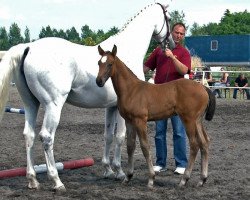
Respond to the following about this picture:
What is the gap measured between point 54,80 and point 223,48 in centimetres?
4093

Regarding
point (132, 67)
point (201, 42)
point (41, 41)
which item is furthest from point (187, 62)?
point (201, 42)

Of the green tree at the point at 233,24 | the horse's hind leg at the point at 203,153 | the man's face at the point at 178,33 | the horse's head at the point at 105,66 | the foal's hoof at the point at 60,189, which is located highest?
the green tree at the point at 233,24

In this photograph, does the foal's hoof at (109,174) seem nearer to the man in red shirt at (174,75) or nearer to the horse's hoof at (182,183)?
the man in red shirt at (174,75)

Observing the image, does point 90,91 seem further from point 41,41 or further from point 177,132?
point 177,132

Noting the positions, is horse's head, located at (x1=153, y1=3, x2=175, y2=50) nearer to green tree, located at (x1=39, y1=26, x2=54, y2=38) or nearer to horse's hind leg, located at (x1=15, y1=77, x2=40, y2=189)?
horse's hind leg, located at (x1=15, y1=77, x2=40, y2=189)

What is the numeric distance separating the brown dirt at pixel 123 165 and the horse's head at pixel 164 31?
1910 millimetres

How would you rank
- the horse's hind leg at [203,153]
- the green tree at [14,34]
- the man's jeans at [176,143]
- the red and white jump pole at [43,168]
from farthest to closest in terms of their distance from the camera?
1. the green tree at [14,34]
2. the man's jeans at [176,143]
3. the red and white jump pole at [43,168]
4. the horse's hind leg at [203,153]

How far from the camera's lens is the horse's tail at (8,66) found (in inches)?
253

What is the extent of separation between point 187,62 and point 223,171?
1687mm

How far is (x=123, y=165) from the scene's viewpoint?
8398 mm

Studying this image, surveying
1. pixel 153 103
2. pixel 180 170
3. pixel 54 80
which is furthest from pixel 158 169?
pixel 54 80

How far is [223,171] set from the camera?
7.78 metres

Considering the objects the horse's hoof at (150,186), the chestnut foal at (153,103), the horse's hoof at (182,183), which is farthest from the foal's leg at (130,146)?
the horse's hoof at (182,183)

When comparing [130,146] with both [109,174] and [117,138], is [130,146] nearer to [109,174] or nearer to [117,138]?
[117,138]
